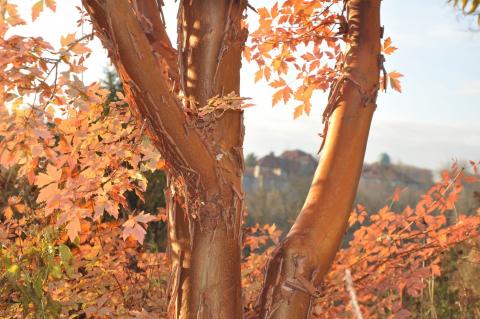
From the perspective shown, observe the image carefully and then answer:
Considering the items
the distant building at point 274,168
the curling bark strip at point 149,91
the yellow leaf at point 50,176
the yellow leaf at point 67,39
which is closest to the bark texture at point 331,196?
the curling bark strip at point 149,91

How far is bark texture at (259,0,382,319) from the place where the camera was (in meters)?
2.93

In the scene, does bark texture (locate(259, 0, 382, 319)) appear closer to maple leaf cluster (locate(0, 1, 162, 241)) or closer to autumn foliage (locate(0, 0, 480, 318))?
autumn foliage (locate(0, 0, 480, 318))

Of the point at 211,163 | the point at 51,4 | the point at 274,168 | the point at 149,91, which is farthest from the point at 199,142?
the point at 274,168

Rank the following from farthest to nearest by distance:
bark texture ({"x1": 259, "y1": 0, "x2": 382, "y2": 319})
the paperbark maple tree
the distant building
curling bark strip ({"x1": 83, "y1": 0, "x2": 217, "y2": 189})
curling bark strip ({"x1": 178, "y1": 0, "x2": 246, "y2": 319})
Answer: the distant building < bark texture ({"x1": 259, "y1": 0, "x2": 382, "y2": 319}) < curling bark strip ({"x1": 178, "y1": 0, "x2": 246, "y2": 319}) < the paperbark maple tree < curling bark strip ({"x1": 83, "y1": 0, "x2": 217, "y2": 189})

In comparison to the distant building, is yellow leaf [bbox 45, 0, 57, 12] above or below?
below

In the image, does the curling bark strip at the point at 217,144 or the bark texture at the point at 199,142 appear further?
the curling bark strip at the point at 217,144

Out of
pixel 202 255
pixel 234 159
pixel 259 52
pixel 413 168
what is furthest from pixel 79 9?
pixel 413 168

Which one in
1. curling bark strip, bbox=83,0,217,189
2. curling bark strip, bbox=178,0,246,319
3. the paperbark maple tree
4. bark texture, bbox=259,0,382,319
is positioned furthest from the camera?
bark texture, bbox=259,0,382,319

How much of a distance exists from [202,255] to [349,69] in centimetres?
146

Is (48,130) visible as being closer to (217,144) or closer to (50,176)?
(50,176)

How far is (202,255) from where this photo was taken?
110 inches

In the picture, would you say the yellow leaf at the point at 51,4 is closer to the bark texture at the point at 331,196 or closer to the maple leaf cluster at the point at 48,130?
the maple leaf cluster at the point at 48,130

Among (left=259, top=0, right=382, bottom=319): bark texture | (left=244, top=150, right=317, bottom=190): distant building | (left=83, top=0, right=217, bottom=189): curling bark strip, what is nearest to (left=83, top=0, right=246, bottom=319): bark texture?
(left=83, top=0, right=217, bottom=189): curling bark strip

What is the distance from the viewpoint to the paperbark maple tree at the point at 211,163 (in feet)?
8.52
